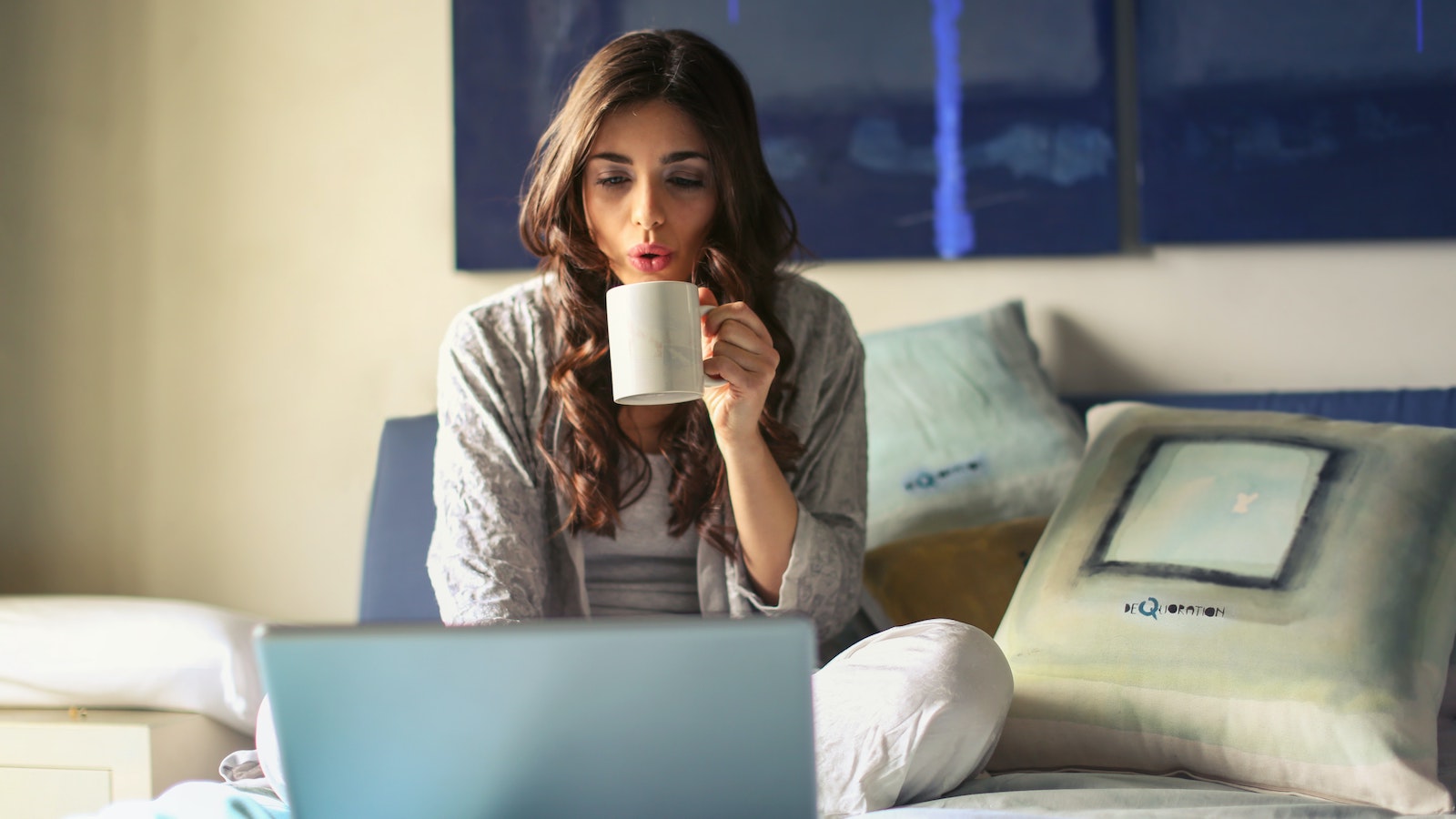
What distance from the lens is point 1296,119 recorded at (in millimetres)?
2045

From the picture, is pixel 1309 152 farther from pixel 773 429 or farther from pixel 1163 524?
pixel 773 429

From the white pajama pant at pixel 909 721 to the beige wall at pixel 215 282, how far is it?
1377mm

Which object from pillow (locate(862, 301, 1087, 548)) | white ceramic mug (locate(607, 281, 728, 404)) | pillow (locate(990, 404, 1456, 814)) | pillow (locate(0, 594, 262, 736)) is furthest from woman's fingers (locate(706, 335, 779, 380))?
pillow (locate(0, 594, 262, 736))

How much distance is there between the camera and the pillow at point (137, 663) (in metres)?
1.55

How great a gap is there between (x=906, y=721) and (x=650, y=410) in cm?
66

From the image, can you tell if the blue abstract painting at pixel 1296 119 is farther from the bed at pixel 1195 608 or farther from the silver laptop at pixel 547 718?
the silver laptop at pixel 547 718

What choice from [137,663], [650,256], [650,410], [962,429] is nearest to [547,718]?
[650,256]

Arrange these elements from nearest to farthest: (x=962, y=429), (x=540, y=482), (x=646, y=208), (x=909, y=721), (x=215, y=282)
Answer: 1. (x=909, y=721)
2. (x=646, y=208)
3. (x=540, y=482)
4. (x=962, y=429)
5. (x=215, y=282)

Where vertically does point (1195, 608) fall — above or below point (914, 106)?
below

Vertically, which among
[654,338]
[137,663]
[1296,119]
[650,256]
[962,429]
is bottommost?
[137,663]

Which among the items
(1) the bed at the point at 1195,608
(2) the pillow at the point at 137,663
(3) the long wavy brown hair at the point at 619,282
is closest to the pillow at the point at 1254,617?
(1) the bed at the point at 1195,608

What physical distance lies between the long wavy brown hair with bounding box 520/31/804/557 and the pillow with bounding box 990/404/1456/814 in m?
0.39

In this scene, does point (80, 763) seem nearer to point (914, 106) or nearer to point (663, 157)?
point (663, 157)

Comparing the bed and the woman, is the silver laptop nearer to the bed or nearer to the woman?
the bed
